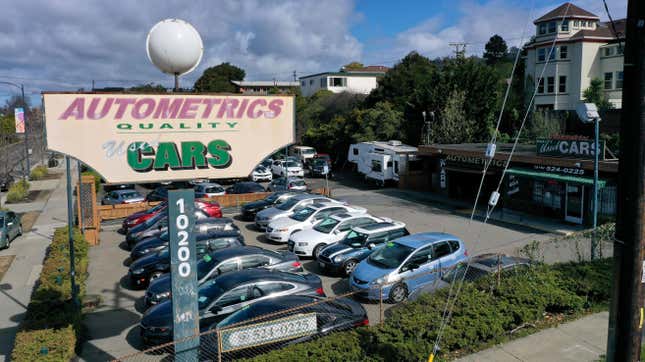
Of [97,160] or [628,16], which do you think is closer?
[628,16]

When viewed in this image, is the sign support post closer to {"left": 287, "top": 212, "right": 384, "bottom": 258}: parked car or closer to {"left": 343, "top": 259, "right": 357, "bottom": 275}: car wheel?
{"left": 343, "top": 259, "right": 357, "bottom": 275}: car wheel

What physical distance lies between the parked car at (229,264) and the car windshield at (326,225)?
13.4ft

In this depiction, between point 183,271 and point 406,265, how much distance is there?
23.1 feet

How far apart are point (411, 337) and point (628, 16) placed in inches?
244

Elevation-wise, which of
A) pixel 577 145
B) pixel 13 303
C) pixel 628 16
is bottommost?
pixel 13 303

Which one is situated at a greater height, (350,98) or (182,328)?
(350,98)

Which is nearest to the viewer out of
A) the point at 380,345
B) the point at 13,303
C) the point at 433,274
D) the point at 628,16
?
the point at 628,16

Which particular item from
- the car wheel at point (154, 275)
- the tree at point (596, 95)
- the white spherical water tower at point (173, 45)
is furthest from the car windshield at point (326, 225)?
the tree at point (596, 95)

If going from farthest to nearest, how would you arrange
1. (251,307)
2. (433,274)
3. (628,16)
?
(433,274)
(251,307)
(628,16)

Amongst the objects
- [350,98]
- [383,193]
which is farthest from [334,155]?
[383,193]

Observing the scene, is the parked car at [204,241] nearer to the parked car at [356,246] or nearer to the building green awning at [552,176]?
the parked car at [356,246]

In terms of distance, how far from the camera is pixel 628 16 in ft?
21.1

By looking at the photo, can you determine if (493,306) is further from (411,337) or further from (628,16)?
(628,16)

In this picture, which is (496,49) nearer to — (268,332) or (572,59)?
(572,59)
